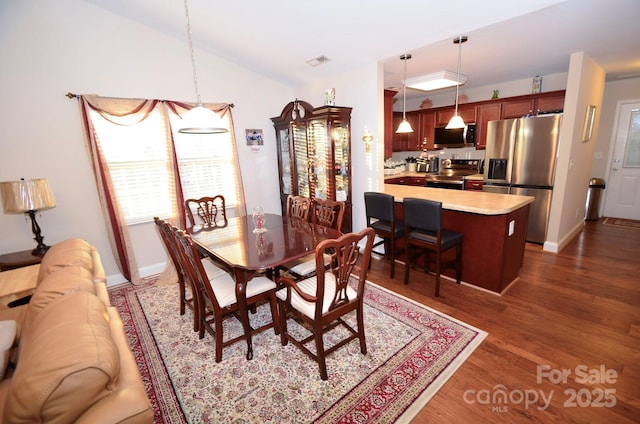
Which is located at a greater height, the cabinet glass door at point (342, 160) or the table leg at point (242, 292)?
the cabinet glass door at point (342, 160)

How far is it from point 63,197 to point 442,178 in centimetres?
530

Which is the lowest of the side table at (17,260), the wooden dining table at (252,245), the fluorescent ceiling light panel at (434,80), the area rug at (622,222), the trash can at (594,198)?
the area rug at (622,222)

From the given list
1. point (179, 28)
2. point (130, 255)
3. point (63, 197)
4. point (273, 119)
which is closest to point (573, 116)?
point (273, 119)

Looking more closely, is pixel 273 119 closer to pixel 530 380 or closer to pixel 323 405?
pixel 323 405

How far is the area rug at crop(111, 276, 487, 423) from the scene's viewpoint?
165cm

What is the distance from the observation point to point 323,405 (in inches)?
66.0

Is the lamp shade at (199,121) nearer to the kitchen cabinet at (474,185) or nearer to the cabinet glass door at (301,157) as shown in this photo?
the cabinet glass door at (301,157)

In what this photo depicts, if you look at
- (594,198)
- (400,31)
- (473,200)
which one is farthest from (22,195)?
(594,198)

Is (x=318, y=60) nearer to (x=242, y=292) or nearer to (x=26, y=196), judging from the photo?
(x=242, y=292)

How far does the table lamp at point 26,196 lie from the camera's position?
245 cm

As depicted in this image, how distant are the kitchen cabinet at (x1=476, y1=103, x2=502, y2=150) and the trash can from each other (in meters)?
2.12

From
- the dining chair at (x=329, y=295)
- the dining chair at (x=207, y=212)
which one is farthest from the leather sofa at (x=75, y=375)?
the dining chair at (x=207, y=212)

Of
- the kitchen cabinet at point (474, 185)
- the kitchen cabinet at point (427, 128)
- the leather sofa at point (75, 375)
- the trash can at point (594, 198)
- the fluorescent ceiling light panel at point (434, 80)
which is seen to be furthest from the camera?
the kitchen cabinet at point (427, 128)

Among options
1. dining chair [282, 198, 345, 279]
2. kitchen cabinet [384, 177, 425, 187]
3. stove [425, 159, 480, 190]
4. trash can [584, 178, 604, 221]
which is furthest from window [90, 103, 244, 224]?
trash can [584, 178, 604, 221]
